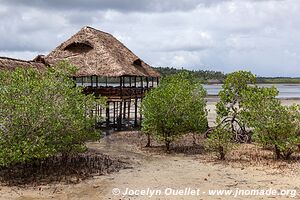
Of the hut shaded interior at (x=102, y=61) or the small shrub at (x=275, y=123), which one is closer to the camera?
the small shrub at (x=275, y=123)

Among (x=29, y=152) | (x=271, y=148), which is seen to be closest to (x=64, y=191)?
(x=29, y=152)

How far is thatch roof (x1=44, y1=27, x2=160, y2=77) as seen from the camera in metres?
25.4

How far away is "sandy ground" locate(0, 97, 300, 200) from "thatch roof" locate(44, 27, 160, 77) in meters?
7.85

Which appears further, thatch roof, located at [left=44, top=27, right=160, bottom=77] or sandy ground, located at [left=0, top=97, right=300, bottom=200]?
thatch roof, located at [left=44, top=27, right=160, bottom=77]

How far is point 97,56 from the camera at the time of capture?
2641 cm

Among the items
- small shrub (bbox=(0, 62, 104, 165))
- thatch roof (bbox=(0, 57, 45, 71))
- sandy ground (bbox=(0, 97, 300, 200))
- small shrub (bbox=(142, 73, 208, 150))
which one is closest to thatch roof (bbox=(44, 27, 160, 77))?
thatch roof (bbox=(0, 57, 45, 71))

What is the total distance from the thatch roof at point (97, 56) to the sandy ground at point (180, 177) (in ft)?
25.8

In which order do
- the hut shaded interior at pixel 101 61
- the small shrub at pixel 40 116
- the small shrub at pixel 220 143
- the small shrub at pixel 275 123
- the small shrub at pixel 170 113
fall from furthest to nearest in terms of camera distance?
→ 1. the hut shaded interior at pixel 101 61
2. the small shrub at pixel 170 113
3. the small shrub at pixel 220 143
4. the small shrub at pixel 275 123
5. the small shrub at pixel 40 116

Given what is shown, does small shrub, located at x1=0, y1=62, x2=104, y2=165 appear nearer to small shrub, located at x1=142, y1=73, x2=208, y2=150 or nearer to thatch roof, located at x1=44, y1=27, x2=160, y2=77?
small shrub, located at x1=142, y1=73, x2=208, y2=150

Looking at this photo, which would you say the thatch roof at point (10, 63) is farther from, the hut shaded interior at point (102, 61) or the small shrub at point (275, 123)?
the small shrub at point (275, 123)

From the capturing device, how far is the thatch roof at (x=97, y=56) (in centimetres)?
2544

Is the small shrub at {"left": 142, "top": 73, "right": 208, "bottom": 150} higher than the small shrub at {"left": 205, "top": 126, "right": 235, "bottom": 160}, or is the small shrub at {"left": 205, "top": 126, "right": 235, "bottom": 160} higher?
the small shrub at {"left": 142, "top": 73, "right": 208, "bottom": 150}

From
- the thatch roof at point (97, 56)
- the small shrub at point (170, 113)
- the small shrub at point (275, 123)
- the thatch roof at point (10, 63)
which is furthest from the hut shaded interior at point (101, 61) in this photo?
the small shrub at point (275, 123)

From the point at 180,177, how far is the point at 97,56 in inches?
557
